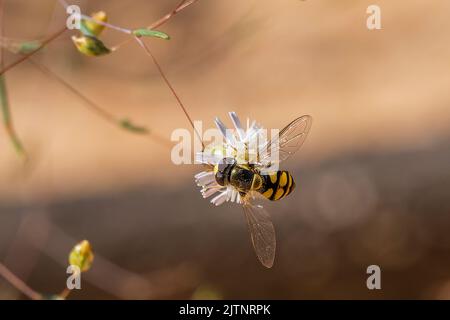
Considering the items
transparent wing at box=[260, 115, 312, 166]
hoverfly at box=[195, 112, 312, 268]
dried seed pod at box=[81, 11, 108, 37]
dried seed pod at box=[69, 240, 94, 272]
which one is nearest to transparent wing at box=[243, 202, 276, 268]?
hoverfly at box=[195, 112, 312, 268]

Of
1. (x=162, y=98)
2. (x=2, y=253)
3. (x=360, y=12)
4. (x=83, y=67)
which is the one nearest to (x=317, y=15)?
(x=360, y=12)

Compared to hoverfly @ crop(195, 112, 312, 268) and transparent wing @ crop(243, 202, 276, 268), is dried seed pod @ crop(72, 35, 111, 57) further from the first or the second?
transparent wing @ crop(243, 202, 276, 268)

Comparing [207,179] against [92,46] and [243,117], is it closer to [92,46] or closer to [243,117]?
[92,46]

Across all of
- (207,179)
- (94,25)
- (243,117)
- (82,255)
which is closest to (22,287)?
(82,255)

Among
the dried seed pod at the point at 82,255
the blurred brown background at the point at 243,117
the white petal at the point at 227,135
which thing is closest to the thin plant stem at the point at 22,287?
the dried seed pod at the point at 82,255

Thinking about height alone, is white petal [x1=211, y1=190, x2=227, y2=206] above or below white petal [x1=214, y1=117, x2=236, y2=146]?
below
